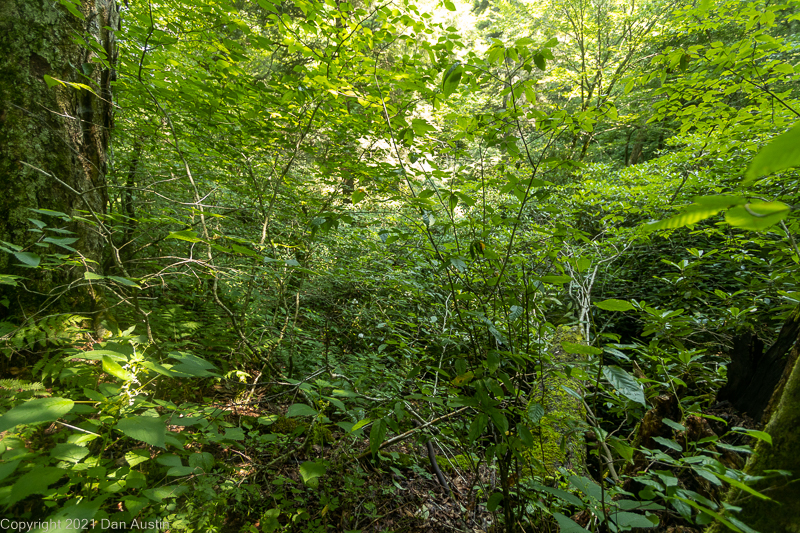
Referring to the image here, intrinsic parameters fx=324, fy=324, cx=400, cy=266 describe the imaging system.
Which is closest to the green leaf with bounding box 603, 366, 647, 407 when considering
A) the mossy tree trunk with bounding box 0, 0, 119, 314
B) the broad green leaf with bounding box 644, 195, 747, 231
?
the broad green leaf with bounding box 644, 195, 747, 231

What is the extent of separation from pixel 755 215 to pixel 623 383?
97 centimetres

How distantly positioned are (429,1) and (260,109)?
746 cm

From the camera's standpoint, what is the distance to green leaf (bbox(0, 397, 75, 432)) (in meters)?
0.91

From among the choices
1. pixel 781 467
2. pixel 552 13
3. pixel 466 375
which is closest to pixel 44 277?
pixel 466 375

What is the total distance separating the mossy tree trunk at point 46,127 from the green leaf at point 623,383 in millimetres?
2758

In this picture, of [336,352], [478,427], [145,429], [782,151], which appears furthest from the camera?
[336,352]

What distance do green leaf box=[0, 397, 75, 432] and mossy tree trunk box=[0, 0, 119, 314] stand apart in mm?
1266

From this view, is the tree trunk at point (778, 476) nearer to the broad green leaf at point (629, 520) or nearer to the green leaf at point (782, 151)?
the broad green leaf at point (629, 520)

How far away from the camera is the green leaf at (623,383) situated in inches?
43.5

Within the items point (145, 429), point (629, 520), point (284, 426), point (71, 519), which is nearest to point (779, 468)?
point (629, 520)

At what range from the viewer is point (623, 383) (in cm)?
116

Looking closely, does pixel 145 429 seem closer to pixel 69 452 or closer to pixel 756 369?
pixel 69 452

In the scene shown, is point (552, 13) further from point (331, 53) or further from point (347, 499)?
point (347, 499)

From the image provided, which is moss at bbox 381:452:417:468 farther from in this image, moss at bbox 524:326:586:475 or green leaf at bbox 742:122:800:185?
green leaf at bbox 742:122:800:185
